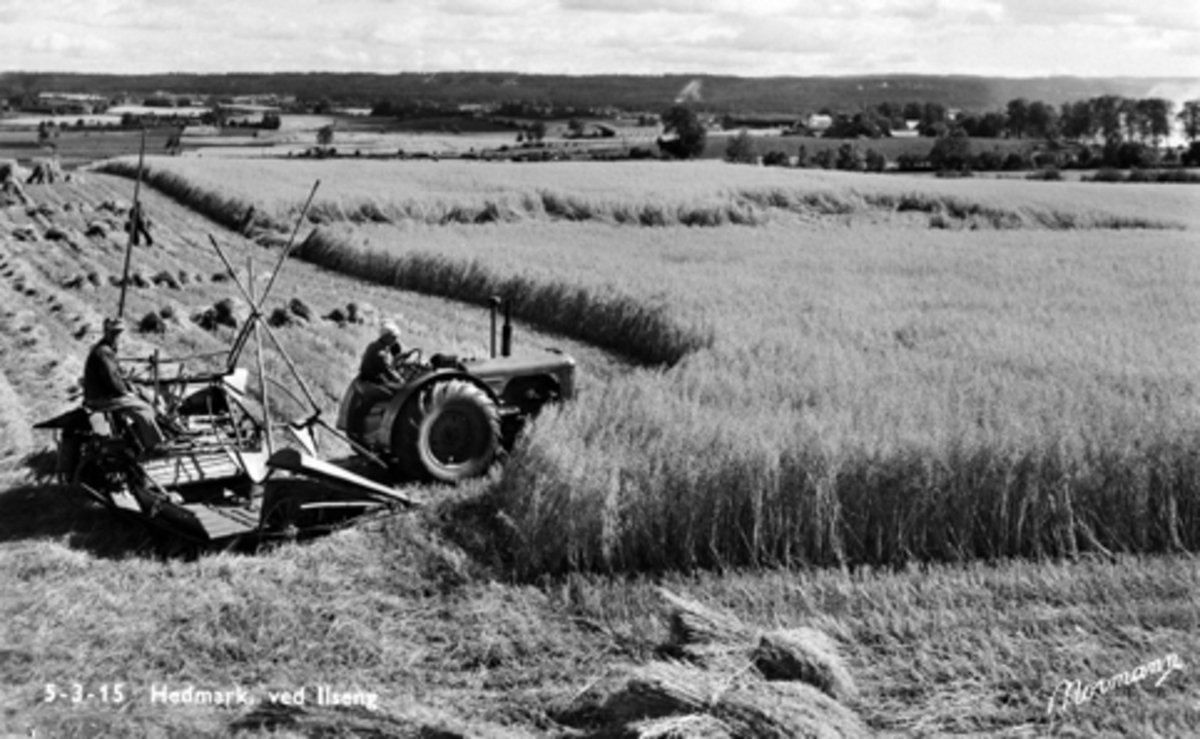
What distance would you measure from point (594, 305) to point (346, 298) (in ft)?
17.9

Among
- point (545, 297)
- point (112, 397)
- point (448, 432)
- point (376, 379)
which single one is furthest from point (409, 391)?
point (545, 297)

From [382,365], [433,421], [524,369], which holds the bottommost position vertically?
[433,421]

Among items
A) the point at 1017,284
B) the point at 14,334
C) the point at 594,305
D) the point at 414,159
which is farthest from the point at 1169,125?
the point at 14,334

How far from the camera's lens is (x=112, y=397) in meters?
9.76

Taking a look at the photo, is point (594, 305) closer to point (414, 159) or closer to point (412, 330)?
point (412, 330)

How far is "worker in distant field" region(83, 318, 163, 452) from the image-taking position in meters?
9.70
